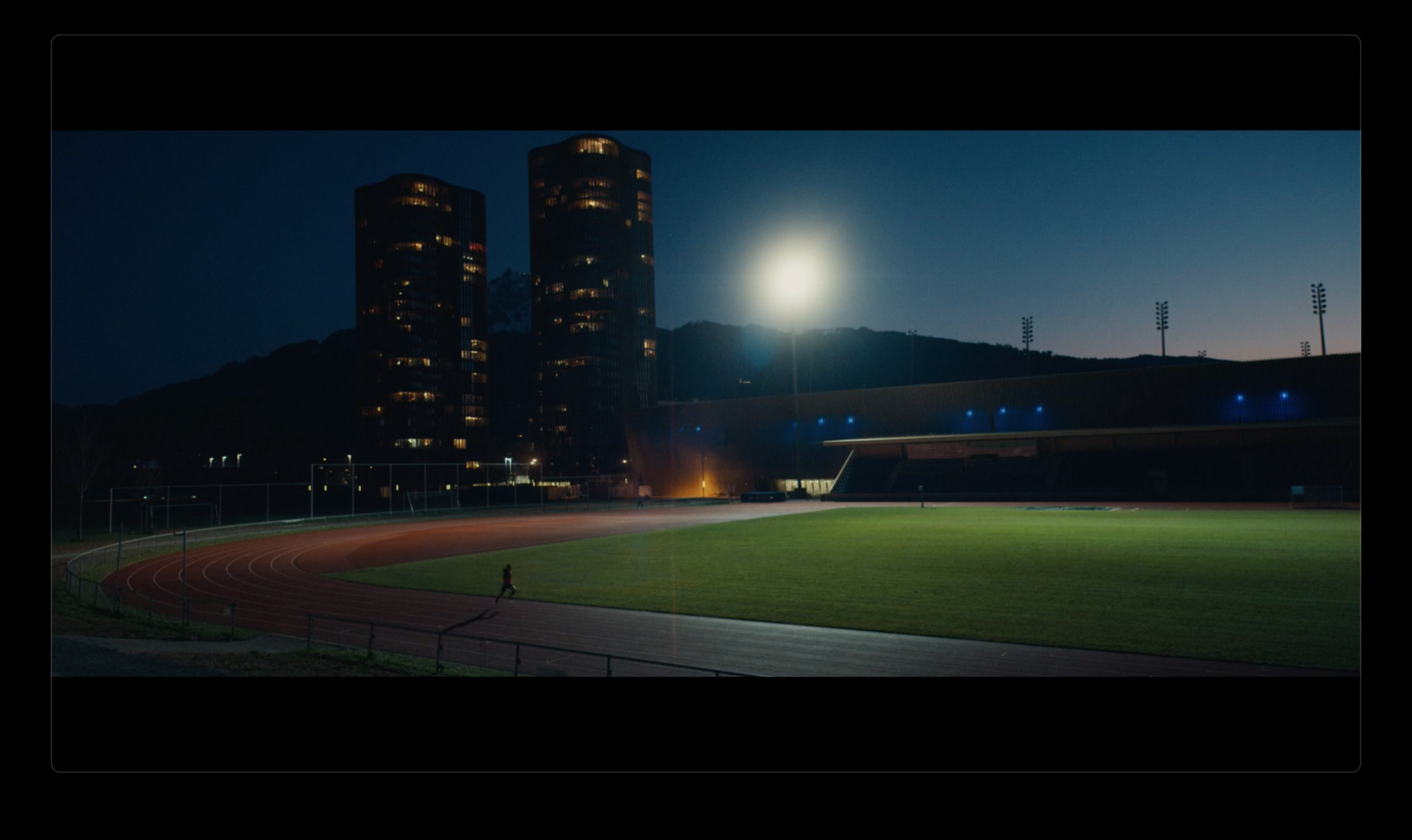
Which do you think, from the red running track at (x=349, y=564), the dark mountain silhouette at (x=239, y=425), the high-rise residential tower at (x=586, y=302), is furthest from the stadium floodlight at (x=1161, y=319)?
the high-rise residential tower at (x=586, y=302)

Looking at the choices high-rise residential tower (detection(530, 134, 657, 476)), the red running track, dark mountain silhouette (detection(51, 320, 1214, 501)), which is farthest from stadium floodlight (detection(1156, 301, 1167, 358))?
high-rise residential tower (detection(530, 134, 657, 476))

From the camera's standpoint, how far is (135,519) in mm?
52938

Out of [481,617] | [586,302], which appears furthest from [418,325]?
[481,617]

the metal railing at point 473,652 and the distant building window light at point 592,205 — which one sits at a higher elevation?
the distant building window light at point 592,205

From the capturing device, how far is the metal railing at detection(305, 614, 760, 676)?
11211 mm

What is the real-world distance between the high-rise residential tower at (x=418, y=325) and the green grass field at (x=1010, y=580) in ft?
389

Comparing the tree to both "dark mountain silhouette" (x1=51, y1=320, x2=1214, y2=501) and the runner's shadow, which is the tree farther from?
the runner's shadow

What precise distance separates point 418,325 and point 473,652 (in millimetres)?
143864

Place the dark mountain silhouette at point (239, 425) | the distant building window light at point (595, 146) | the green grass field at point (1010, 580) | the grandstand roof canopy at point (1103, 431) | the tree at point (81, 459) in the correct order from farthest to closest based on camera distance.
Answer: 1. the distant building window light at point (595, 146)
2. the dark mountain silhouette at point (239, 425)
3. the grandstand roof canopy at point (1103, 431)
4. the tree at point (81, 459)
5. the green grass field at point (1010, 580)

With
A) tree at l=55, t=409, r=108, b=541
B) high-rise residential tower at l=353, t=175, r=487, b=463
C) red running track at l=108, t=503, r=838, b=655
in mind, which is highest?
high-rise residential tower at l=353, t=175, r=487, b=463

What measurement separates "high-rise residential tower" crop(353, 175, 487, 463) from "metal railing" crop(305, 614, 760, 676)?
421 ft

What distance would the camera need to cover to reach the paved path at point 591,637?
11.1m

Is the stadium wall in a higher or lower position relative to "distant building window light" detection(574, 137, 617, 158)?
lower

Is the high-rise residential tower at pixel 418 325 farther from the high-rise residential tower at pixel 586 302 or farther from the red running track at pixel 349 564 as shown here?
the red running track at pixel 349 564
